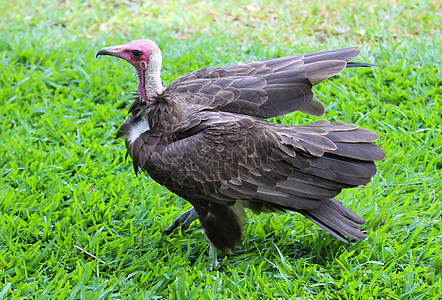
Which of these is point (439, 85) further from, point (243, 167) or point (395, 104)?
point (243, 167)

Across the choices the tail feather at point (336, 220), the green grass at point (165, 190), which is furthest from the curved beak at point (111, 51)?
the tail feather at point (336, 220)

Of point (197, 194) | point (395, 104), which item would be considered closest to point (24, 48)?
point (197, 194)

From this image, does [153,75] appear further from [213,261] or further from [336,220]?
[336,220]

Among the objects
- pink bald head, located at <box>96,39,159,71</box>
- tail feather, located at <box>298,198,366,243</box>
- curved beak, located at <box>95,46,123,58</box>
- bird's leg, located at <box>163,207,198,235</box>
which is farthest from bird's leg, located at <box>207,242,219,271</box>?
curved beak, located at <box>95,46,123,58</box>

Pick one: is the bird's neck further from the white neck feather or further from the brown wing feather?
the brown wing feather

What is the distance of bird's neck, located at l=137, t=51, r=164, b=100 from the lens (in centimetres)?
376

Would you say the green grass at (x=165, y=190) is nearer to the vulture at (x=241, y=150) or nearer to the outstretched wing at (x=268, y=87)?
the vulture at (x=241, y=150)

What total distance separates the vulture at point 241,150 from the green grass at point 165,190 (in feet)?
1.08

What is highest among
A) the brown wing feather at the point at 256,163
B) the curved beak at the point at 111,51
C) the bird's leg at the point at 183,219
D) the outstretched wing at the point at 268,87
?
the curved beak at the point at 111,51

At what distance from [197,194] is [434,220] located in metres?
1.78

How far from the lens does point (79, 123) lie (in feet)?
17.4

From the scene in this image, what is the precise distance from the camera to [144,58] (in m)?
3.73

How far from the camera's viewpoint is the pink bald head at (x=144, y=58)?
371 cm

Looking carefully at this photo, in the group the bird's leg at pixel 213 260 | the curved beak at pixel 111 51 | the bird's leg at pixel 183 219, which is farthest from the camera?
the bird's leg at pixel 183 219
